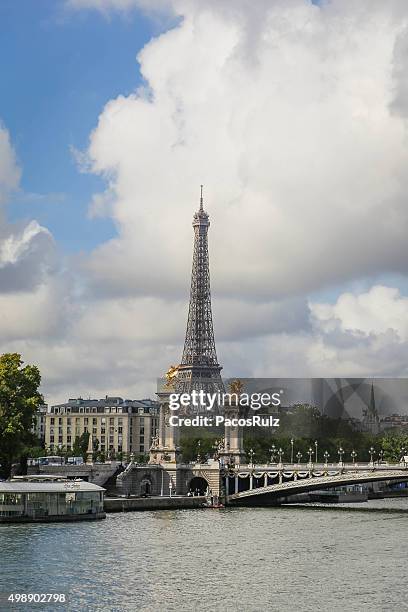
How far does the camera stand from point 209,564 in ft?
140

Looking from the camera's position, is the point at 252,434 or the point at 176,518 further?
the point at 252,434

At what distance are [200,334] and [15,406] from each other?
276ft

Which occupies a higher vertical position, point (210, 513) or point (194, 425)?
point (194, 425)

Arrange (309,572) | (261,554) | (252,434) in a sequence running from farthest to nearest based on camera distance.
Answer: (252,434)
(261,554)
(309,572)

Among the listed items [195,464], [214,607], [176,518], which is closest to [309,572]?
[214,607]

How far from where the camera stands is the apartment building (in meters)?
140

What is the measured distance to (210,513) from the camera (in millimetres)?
71438

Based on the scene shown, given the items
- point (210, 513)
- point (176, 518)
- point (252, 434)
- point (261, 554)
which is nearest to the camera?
point (261, 554)

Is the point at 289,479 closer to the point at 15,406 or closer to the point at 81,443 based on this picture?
the point at 15,406

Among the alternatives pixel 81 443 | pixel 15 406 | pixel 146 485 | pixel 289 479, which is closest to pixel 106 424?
pixel 81 443

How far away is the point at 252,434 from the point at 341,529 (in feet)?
181

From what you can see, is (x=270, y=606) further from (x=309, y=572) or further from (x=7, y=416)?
(x=7, y=416)
